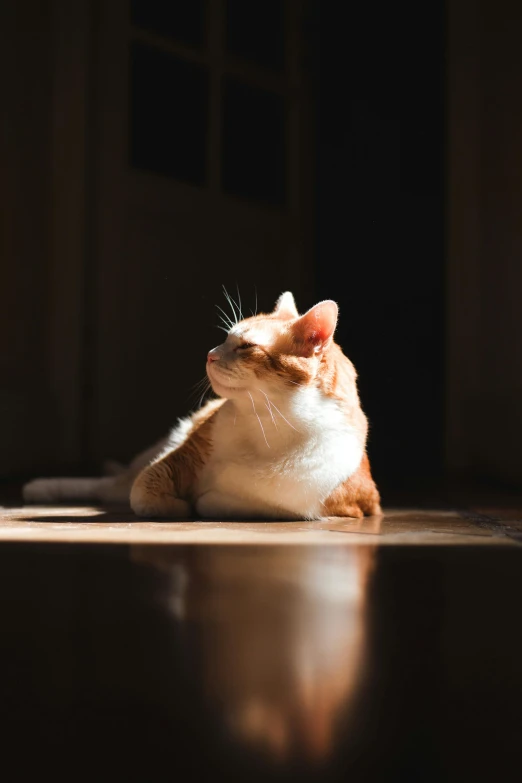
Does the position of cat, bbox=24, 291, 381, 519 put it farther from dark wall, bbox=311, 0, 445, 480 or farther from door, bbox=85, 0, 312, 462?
dark wall, bbox=311, 0, 445, 480

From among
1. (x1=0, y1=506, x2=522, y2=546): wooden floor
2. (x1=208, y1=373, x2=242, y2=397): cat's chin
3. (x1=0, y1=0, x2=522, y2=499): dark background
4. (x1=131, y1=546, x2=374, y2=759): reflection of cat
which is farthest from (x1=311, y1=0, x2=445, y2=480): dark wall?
(x1=131, y1=546, x2=374, y2=759): reflection of cat

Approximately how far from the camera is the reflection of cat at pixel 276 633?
516mm

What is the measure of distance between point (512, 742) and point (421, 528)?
103 centimetres

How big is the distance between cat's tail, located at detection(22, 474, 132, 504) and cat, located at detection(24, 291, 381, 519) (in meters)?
0.36

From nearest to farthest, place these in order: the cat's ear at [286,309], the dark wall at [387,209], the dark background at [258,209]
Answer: the cat's ear at [286,309]
the dark background at [258,209]
the dark wall at [387,209]

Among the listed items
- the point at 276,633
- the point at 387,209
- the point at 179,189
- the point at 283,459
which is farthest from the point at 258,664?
the point at 387,209

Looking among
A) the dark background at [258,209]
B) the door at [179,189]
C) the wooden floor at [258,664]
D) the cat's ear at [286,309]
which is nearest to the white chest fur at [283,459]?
the cat's ear at [286,309]

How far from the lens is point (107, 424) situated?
10.8 ft

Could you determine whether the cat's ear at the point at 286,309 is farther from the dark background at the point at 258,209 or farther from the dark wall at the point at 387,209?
the dark wall at the point at 387,209

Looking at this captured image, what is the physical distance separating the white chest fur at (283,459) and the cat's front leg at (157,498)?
0.05 metres

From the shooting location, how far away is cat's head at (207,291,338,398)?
1583 millimetres

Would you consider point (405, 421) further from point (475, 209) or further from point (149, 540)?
point (149, 540)

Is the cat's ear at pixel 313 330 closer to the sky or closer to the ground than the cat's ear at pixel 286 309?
closer to the ground

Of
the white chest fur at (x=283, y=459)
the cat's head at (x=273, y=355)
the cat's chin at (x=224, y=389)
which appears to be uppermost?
the cat's head at (x=273, y=355)
